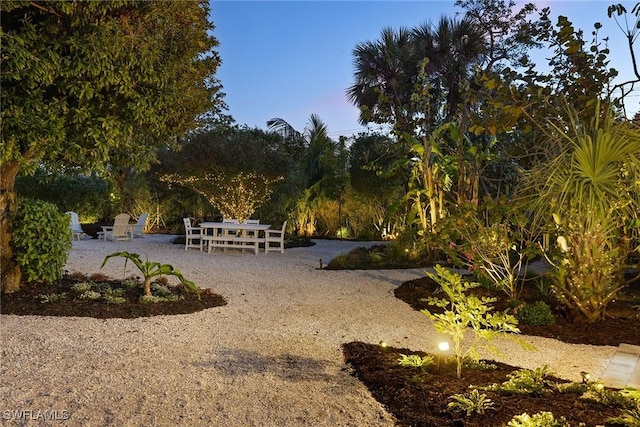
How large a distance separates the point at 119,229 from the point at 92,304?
10.1m

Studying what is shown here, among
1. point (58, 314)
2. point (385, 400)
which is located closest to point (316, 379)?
point (385, 400)

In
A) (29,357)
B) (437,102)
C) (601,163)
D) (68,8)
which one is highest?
(437,102)

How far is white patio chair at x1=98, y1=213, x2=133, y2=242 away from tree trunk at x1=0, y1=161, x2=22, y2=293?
9.05 meters

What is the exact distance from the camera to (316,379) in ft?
12.3

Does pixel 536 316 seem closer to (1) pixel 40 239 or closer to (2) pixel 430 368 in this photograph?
(2) pixel 430 368

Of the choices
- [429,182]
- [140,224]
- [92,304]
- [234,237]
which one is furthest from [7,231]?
[140,224]

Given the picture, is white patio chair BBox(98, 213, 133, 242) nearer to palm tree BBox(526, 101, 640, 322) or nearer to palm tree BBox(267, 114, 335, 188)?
palm tree BBox(267, 114, 335, 188)

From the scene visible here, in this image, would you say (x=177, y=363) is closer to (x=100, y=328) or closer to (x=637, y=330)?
(x=100, y=328)

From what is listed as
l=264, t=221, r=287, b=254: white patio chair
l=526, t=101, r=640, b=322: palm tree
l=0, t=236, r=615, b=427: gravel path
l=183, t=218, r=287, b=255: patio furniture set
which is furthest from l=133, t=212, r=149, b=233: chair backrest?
l=526, t=101, r=640, b=322: palm tree

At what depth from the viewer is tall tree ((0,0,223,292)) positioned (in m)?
4.97

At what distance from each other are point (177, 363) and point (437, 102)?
13694mm

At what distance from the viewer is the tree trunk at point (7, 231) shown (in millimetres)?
6066

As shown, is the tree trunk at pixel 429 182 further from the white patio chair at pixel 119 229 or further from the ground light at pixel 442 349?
the white patio chair at pixel 119 229

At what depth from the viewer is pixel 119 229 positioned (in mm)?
15406
